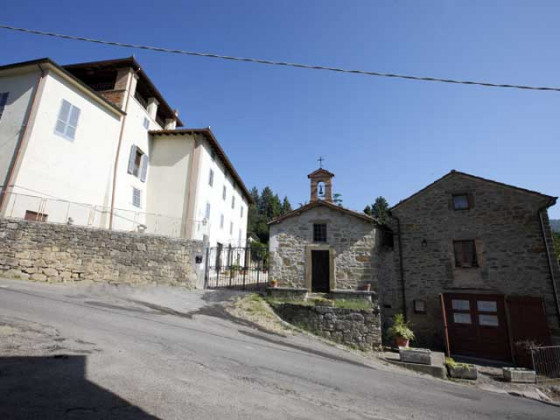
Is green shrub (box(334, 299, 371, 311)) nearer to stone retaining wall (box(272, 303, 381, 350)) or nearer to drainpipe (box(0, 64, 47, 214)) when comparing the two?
stone retaining wall (box(272, 303, 381, 350))

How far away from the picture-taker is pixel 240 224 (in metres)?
28.9

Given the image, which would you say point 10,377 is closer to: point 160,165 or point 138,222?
point 138,222

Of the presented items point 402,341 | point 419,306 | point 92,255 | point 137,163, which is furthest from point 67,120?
point 419,306

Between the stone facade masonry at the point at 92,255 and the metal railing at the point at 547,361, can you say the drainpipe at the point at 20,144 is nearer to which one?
the stone facade masonry at the point at 92,255

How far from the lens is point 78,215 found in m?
14.0

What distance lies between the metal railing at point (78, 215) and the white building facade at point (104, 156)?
0.15 feet

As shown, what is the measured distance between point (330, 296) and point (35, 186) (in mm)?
14896

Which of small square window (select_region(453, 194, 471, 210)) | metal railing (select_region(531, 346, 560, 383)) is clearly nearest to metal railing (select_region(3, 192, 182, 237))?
small square window (select_region(453, 194, 471, 210))

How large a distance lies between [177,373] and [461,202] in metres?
15.3

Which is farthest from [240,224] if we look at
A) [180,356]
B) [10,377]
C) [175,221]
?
[10,377]

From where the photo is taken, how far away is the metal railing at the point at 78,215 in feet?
38.3

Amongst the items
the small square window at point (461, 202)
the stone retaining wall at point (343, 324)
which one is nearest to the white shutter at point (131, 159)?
the stone retaining wall at point (343, 324)

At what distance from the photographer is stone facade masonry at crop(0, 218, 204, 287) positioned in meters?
10.7

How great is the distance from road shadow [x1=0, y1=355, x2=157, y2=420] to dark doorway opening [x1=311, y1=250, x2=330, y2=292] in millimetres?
10496
